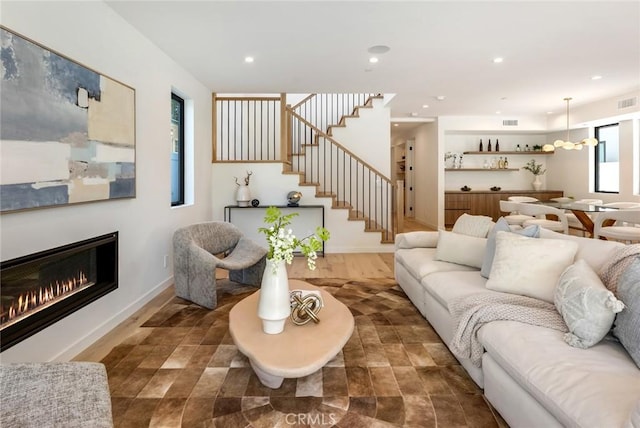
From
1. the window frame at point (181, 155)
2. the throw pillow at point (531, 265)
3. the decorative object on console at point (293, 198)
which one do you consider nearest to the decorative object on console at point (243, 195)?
the decorative object on console at point (293, 198)

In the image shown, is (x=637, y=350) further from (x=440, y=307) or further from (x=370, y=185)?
(x=370, y=185)

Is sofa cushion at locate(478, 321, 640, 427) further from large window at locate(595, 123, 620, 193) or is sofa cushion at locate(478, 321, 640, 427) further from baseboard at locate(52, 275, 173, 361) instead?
large window at locate(595, 123, 620, 193)

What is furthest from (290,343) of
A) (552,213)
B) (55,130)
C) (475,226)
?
(552,213)

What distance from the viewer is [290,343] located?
183 cm

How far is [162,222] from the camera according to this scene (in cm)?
A: 383

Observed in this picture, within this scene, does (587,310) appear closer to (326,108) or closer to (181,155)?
(181,155)

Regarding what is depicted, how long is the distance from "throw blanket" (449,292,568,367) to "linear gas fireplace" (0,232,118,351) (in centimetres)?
249

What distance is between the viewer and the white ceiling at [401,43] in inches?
116

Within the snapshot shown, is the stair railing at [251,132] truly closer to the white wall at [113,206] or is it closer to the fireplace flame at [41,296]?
the white wall at [113,206]

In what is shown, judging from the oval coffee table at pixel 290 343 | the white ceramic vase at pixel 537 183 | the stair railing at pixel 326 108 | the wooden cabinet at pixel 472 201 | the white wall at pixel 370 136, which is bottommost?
the oval coffee table at pixel 290 343

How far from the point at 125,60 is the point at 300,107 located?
4.89 metres

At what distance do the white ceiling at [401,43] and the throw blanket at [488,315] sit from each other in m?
2.35

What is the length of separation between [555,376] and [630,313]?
18.0 inches

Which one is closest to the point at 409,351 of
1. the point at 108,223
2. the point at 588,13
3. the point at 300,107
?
the point at 108,223
